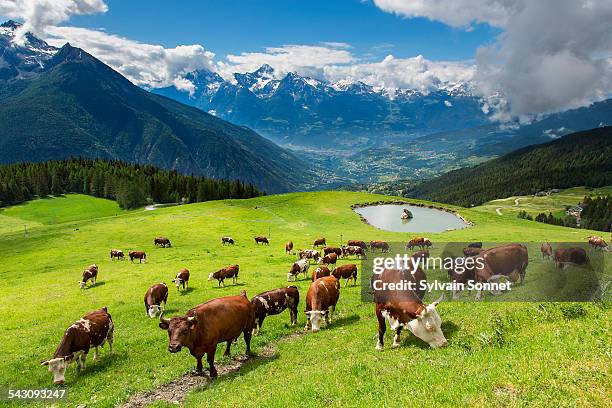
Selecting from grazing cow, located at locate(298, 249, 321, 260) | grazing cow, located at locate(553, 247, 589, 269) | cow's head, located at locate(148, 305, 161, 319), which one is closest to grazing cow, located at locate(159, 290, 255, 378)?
cow's head, located at locate(148, 305, 161, 319)

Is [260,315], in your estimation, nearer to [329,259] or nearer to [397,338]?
[397,338]

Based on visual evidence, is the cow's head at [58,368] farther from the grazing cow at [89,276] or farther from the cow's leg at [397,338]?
the grazing cow at [89,276]

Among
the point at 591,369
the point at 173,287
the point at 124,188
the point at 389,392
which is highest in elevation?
the point at 124,188

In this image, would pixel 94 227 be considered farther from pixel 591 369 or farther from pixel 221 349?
pixel 591 369

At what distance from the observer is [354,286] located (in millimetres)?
32438

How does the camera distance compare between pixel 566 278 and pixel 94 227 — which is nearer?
pixel 566 278

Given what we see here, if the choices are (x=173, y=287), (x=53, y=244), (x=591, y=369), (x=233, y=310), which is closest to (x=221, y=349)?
(x=233, y=310)

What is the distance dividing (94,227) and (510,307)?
244ft

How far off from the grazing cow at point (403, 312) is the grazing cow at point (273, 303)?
7.12 metres

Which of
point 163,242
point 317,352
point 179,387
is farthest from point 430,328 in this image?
point 163,242

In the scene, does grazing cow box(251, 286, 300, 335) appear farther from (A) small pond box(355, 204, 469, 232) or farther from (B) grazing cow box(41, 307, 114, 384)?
(A) small pond box(355, 204, 469, 232)

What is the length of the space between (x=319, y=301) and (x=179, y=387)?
8.33 metres

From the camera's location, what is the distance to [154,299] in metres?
26.7

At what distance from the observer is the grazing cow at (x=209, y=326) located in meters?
14.4
